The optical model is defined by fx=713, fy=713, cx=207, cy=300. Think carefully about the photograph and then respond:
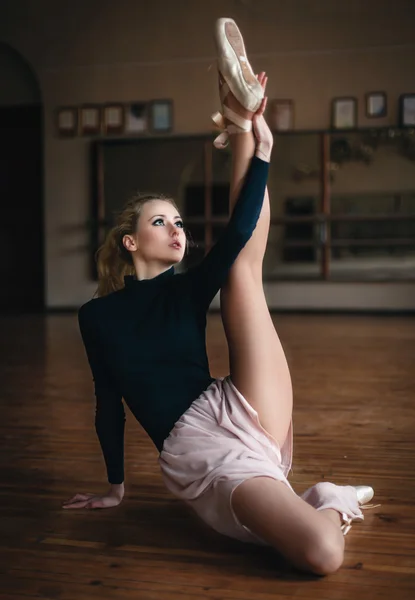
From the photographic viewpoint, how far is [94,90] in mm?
7383

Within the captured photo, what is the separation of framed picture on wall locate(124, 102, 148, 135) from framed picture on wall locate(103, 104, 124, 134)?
2.9 inches

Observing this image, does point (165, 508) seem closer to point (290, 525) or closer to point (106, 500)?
point (106, 500)

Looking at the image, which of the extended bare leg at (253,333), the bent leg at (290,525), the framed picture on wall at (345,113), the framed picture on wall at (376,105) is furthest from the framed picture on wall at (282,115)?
the bent leg at (290,525)

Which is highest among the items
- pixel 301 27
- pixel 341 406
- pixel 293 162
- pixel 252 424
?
pixel 301 27

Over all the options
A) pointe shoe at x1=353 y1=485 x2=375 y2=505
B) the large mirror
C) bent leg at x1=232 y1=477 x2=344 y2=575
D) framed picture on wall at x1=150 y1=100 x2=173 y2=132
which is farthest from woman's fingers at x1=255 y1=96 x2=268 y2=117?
framed picture on wall at x1=150 y1=100 x2=173 y2=132

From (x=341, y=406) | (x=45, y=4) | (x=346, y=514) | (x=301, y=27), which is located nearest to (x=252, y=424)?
(x=346, y=514)

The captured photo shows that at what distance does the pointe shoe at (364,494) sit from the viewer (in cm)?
157

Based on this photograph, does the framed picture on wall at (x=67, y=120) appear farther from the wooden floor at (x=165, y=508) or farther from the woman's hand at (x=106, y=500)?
the woman's hand at (x=106, y=500)

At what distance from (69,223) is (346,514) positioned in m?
6.49

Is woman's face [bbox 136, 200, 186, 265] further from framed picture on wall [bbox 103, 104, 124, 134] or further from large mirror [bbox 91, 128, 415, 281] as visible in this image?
framed picture on wall [bbox 103, 104, 124, 134]

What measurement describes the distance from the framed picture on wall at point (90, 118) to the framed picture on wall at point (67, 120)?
65 mm

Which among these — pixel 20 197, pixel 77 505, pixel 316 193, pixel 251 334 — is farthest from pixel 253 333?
pixel 20 197

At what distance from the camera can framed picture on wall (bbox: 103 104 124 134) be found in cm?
732

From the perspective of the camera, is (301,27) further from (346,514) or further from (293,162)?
(346,514)
